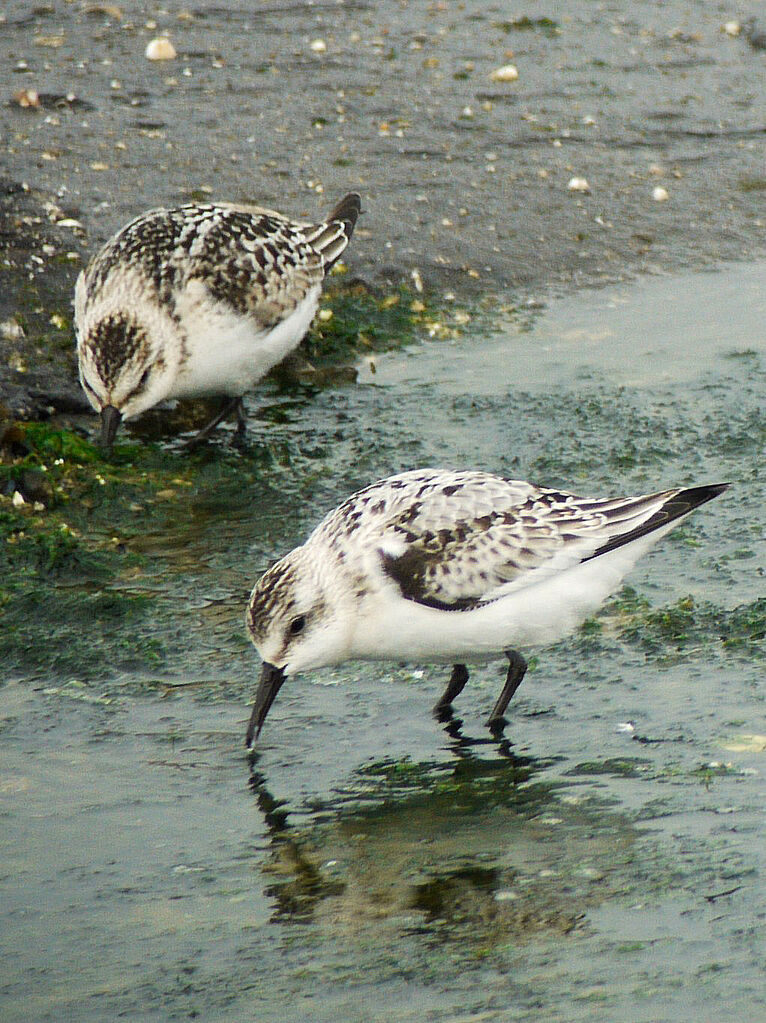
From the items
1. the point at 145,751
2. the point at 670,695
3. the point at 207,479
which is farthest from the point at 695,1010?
the point at 207,479

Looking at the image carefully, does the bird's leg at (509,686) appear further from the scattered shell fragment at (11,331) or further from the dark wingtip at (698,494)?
the scattered shell fragment at (11,331)

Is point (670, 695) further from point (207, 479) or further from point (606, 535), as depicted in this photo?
point (207, 479)

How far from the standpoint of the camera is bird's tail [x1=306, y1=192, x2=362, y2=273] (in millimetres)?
9430

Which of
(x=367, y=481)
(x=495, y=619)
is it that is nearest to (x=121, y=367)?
(x=367, y=481)

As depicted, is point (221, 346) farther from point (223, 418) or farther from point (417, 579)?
point (417, 579)

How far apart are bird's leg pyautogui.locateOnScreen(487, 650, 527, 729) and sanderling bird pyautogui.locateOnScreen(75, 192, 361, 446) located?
2929mm

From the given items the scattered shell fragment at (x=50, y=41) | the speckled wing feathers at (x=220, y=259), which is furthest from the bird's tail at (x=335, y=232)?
the scattered shell fragment at (x=50, y=41)

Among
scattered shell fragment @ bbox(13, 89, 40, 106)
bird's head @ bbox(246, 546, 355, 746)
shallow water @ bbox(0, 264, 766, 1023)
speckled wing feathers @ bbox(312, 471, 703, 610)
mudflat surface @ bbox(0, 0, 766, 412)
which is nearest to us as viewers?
shallow water @ bbox(0, 264, 766, 1023)

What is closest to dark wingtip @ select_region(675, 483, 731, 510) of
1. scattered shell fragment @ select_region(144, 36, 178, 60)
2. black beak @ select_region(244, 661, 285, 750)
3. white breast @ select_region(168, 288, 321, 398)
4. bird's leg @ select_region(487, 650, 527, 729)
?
bird's leg @ select_region(487, 650, 527, 729)

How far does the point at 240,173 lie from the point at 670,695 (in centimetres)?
690

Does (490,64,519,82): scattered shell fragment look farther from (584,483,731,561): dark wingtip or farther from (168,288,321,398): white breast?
(584,483,731,561): dark wingtip

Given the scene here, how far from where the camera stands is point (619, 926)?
15.5ft

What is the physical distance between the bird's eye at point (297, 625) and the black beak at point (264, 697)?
0.52 ft

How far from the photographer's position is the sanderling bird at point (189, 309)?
8.09m
